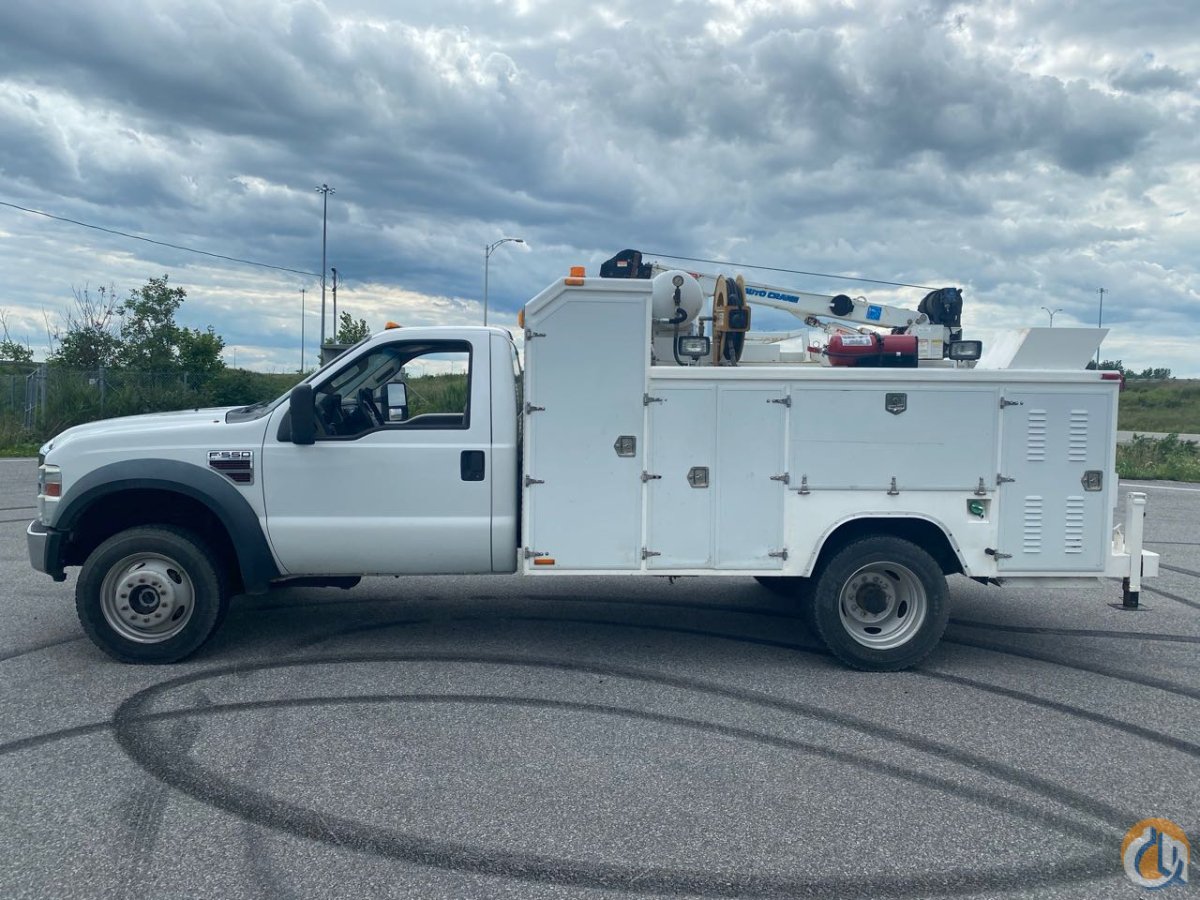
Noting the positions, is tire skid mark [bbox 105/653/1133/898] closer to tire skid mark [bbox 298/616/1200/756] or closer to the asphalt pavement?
the asphalt pavement

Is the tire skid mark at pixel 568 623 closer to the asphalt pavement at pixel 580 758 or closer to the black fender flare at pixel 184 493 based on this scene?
the asphalt pavement at pixel 580 758

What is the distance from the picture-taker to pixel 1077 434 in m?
5.91

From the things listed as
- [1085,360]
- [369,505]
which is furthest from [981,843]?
[369,505]

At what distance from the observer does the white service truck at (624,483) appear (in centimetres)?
579

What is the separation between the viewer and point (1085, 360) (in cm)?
604

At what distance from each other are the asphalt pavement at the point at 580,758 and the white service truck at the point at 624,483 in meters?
0.61

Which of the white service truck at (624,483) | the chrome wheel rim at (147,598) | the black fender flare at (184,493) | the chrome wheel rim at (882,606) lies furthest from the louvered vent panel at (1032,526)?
the chrome wheel rim at (147,598)

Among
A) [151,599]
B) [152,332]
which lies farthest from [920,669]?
[152,332]

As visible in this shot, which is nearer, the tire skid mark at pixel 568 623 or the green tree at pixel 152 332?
the tire skid mark at pixel 568 623

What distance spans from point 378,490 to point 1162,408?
6708 cm

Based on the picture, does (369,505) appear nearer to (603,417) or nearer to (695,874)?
(603,417)

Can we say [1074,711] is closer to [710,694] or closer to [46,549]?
[710,694]

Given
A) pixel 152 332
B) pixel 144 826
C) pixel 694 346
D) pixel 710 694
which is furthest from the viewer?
pixel 152 332

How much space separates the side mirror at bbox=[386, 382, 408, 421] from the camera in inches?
249
